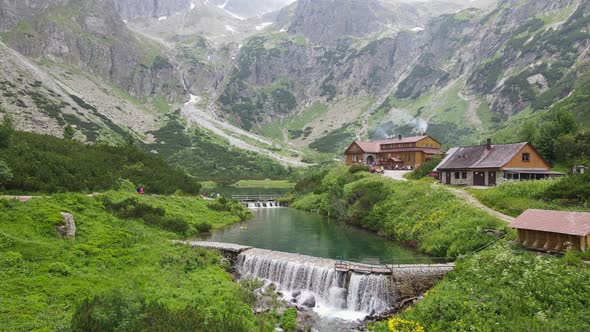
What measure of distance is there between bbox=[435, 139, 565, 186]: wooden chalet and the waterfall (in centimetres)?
3418

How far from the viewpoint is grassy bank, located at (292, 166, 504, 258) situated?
106ft

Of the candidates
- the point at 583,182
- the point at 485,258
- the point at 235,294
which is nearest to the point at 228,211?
the point at 235,294

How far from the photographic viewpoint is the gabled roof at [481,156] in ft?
169

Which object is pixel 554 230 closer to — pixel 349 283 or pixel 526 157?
pixel 349 283

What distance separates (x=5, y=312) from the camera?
53.0 ft

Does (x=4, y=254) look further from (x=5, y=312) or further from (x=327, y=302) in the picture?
(x=327, y=302)

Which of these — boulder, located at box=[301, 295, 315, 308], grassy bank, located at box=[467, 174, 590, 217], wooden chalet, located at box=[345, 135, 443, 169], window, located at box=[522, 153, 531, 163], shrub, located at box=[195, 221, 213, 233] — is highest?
wooden chalet, located at box=[345, 135, 443, 169]

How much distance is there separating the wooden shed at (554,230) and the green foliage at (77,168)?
42021 millimetres

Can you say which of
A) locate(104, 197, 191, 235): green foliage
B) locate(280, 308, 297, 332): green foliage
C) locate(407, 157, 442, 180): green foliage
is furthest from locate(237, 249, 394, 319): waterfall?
locate(407, 157, 442, 180): green foliage

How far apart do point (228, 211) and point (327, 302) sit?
118ft

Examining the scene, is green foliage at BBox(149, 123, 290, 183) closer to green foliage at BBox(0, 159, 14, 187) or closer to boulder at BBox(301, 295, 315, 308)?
green foliage at BBox(0, 159, 14, 187)

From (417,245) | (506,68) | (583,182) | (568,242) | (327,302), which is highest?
(506,68)

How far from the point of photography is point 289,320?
2314 centimetres

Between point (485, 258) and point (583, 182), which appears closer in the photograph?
point (485, 258)
